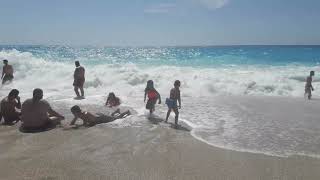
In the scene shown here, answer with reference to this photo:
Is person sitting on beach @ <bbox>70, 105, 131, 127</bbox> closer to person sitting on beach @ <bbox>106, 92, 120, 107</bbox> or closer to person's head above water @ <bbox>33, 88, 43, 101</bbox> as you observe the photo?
person's head above water @ <bbox>33, 88, 43, 101</bbox>

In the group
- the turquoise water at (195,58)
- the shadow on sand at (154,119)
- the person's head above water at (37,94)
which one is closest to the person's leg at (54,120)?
the person's head above water at (37,94)

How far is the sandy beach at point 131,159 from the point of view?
5609 mm

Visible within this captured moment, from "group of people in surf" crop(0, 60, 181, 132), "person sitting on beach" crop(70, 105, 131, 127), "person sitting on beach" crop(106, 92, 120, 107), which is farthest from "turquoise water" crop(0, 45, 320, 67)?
"person sitting on beach" crop(70, 105, 131, 127)

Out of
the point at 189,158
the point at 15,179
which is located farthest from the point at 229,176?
the point at 15,179

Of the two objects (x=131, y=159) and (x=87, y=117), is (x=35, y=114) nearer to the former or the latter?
(x=87, y=117)

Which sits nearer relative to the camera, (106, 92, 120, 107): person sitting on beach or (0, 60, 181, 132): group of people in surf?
(0, 60, 181, 132): group of people in surf

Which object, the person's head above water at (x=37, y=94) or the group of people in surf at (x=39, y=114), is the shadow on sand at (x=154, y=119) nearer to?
the group of people in surf at (x=39, y=114)

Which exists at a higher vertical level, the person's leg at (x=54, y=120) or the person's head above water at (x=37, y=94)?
the person's head above water at (x=37, y=94)

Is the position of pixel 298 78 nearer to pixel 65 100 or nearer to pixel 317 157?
pixel 65 100

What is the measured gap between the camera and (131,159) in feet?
20.7

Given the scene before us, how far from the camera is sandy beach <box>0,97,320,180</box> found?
561cm

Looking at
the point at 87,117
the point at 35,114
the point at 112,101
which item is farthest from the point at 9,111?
the point at 112,101

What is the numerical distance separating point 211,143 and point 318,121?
12.7ft

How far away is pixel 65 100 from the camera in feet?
43.2
